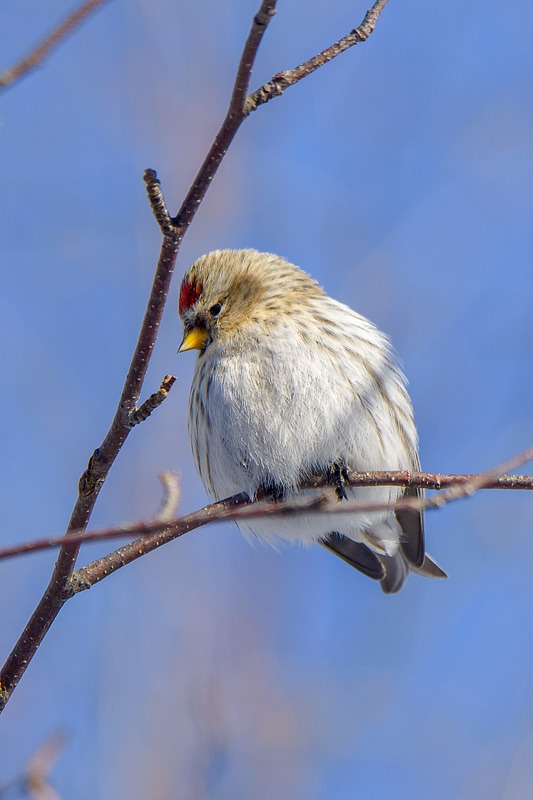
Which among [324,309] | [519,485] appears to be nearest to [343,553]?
[324,309]

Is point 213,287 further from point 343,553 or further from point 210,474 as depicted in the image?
point 343,553

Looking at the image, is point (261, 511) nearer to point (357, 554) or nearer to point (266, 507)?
point (266, 507)

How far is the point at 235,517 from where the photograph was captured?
4.99 ft

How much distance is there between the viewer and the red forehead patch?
3.86 m

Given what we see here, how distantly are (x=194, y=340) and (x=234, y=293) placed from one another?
294 millimetres

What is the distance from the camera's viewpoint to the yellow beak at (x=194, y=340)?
3.66 meters

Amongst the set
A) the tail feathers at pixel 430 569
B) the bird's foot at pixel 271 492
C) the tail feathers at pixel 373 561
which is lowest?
the bird's foot at pixel 271 492

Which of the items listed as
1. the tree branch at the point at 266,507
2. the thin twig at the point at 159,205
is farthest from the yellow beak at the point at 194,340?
the thin twig at the point at 159,205

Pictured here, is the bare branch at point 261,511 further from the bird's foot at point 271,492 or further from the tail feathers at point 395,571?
the tail feathers at point 395,571

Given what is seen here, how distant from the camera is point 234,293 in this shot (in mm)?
3832

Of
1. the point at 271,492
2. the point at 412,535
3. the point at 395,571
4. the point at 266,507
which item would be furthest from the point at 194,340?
the point at 266,507

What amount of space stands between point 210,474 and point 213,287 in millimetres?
794

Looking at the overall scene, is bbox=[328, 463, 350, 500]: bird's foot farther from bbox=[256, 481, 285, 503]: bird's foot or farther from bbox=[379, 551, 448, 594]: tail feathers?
bbox=[379, 551, 448, 594]: tail feathers

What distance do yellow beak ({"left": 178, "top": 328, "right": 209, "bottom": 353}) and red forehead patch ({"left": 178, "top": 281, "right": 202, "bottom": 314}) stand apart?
166 millimetres
